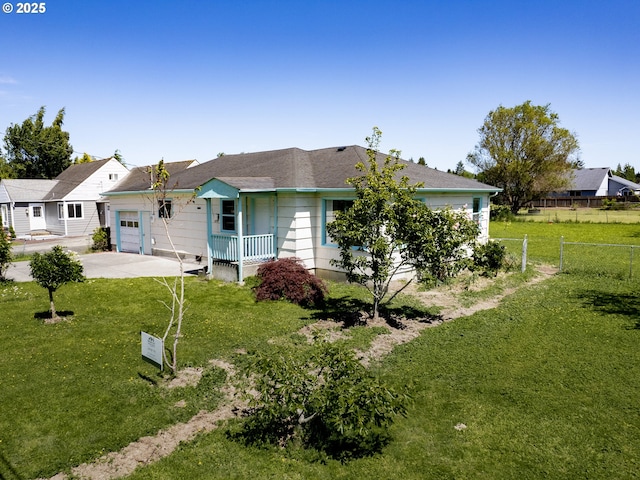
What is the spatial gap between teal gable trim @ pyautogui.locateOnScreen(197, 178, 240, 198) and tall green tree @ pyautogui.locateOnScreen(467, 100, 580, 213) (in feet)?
118

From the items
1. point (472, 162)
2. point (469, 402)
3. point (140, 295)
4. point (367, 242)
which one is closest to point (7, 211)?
point (140, 295)

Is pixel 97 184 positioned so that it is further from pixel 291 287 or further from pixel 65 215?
pixel 291 287

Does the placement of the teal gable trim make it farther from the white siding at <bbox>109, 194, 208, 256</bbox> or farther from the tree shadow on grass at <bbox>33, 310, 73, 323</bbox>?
the tree shadow on grass at <bbox>33, 310, 73, 323</bbox>

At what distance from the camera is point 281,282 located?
11984 millimetres

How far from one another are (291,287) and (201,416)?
6.15 meters

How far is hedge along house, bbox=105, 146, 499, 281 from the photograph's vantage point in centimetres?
1379

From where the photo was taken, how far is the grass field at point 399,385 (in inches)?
189

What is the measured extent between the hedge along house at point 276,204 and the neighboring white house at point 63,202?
52.2ft

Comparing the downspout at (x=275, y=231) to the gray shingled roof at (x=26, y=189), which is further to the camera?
the gray shingled roof at (x=26, y=189)

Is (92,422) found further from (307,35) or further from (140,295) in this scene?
(307,35)

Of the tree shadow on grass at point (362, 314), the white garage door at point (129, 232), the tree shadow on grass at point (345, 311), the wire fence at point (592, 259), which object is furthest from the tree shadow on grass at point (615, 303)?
the white garage door at point (129, 232)

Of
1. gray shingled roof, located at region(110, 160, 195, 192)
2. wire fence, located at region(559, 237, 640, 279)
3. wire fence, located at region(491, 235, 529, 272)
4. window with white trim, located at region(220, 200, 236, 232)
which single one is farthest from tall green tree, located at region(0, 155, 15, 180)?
wire fence, located at region(559, 237, 640, 279)

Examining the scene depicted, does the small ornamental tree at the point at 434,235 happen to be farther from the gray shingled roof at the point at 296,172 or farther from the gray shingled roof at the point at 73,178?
the gray shingled roof at the point at 73,178

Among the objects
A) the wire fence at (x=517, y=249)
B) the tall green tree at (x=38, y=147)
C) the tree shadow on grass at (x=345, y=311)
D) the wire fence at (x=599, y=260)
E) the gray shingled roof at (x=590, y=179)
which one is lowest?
the tree shadow on grass at (x=345, y=311)
